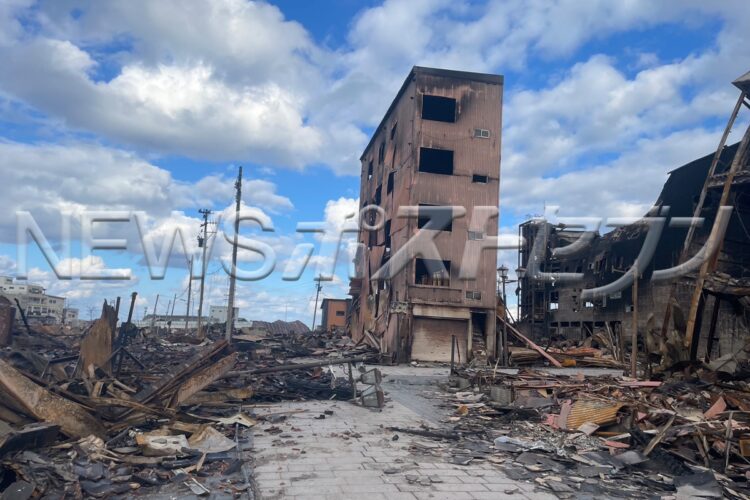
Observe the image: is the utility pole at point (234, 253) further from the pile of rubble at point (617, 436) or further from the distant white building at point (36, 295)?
the distant white building at point (36, 295)

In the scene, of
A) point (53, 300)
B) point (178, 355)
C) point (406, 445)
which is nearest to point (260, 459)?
point (406, 445)

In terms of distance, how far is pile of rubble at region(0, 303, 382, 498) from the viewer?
614 centimetres

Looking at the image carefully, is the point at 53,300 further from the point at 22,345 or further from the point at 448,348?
the point at 448,348

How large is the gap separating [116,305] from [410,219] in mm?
15317

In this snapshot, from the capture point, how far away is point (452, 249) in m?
25.1

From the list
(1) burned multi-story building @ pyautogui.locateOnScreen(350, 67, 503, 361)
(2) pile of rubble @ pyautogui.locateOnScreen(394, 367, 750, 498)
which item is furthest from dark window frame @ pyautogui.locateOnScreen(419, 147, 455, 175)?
(2) pile of rubble @ pyautogui.locateOnScreen(394, 367, 750, 498)

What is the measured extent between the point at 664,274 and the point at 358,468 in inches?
1005

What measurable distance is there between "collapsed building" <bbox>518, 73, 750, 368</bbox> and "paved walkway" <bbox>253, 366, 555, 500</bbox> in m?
7.64

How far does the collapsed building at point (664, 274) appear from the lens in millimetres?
13391

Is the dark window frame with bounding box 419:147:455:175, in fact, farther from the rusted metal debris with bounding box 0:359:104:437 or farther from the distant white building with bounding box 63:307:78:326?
the distant white building with bounding box 63:307:78:326

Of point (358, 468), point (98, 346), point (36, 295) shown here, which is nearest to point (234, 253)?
point (98, 346)

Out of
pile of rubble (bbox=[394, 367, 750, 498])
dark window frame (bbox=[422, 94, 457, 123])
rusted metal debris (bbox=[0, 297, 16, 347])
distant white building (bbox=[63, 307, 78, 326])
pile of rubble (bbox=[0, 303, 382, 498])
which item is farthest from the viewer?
distant white building (bbox=[63, 307, 78, 326])

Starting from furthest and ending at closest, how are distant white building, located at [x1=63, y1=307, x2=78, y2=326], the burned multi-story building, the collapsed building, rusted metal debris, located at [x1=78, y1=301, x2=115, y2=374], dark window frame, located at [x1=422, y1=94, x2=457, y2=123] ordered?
distant white building, located at [x1=63, y1=307, x2=78, y2=326]
dark window frame, located at [x1=422, y1=94, x2=457, y2=123]
the burned multi-story building
the collapsed building
rusted metal debris, located at [x1=78, y1=301, x2=115, y2=374]

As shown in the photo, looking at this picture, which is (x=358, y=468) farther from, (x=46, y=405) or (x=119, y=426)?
(x=46, y=405)
